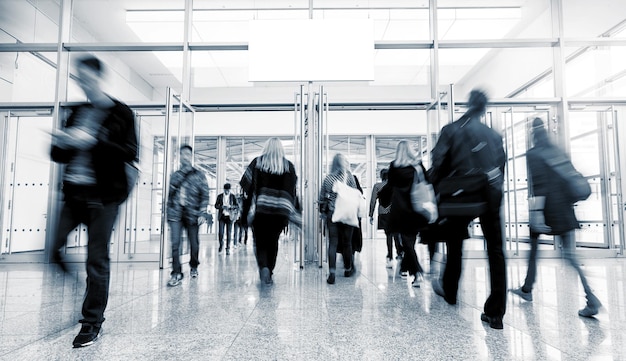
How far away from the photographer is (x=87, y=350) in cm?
234

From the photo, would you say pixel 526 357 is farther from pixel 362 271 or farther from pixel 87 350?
pixel 362 271

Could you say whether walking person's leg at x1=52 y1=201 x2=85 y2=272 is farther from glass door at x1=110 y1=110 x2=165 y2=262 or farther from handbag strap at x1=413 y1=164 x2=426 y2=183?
glass door at x1=110 y1=110 x2=165 y2=262

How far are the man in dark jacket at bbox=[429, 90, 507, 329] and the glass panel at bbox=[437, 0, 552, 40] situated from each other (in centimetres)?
719

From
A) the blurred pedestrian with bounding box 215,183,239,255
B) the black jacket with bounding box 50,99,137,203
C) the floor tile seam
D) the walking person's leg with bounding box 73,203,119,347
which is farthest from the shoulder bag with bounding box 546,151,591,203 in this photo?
the blurred pedestrian with bounding box 215,183,239,255

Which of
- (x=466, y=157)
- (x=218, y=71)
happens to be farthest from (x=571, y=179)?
(x=218, y=71)

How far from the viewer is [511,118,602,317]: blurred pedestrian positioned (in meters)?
3.18

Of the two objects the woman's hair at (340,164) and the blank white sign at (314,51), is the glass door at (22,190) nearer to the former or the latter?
the blank white sign at (314,51)

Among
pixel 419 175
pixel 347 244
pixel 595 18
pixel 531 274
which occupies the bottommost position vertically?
pixel 531 274

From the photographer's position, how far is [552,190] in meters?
3.27

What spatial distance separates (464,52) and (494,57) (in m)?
1.13

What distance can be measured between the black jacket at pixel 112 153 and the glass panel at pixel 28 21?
7.10 meters

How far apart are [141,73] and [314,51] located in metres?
7.77

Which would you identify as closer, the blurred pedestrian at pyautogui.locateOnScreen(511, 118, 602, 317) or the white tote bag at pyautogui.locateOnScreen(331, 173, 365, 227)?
the blurred pedestrian at pyautogui.locateOnScreen(511, 118, 602, 317)

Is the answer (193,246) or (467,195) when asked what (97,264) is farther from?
(193,246)
